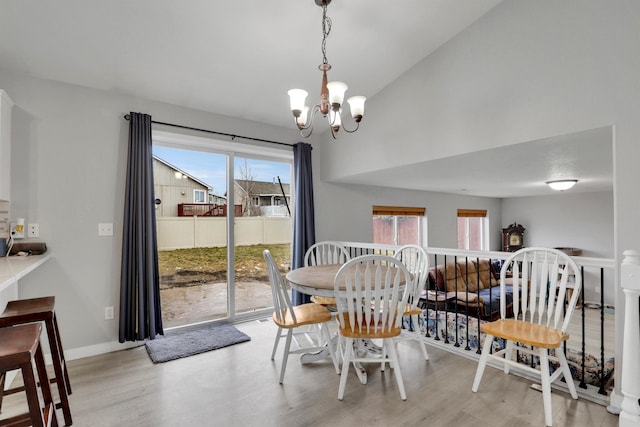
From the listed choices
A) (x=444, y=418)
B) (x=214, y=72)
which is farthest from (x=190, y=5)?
(x=444, y=418)

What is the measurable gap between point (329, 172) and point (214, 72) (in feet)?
6.06

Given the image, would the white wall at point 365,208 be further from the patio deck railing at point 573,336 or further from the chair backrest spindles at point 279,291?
the chair backrest spindles at point 279,291

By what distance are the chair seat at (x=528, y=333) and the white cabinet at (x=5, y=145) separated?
3573 mm

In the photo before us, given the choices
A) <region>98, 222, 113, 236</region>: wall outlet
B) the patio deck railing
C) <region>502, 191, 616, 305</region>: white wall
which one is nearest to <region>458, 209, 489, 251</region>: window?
<region>502, 191, 616, 305</region>: white wall

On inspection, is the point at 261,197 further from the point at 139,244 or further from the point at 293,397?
the point at 293,397

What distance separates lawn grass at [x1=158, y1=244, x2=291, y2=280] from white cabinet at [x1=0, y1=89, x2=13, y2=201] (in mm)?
1333

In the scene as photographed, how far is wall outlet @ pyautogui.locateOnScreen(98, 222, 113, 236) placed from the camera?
9.70 feet

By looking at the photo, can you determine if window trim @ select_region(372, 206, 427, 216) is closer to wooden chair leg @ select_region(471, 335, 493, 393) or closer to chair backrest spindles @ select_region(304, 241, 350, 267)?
chair backrest spindles @ select_region(304, 241, 350, 267)

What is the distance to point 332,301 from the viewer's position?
114 inches

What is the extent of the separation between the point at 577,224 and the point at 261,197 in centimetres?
634

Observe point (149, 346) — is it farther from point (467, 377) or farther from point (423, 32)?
point (423, 32)

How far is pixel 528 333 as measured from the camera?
2.02 meters

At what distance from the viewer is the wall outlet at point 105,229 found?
2.96 m

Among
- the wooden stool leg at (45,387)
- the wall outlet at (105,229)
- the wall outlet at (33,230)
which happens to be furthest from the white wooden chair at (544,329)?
the wall outlet at (33,230)
